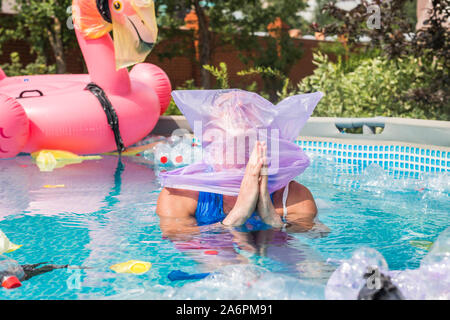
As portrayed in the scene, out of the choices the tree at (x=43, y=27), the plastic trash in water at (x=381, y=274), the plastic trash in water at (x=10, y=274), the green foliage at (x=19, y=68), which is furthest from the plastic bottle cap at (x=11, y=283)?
the green foliage at (x=19, y=68)

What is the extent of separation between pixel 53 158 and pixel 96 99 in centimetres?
93

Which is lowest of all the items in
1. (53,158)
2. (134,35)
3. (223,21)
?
(53,158)

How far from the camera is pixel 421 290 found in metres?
2.13

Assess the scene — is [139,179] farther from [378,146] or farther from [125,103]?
[378,146]

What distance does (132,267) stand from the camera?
9.81 feet

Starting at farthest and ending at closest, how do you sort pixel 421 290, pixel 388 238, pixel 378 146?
pixel 378 146 < pixel 388 238 < pixel 421 290

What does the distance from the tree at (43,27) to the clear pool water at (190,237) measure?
19.5 feet

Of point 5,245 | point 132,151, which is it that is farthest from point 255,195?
point 132,151

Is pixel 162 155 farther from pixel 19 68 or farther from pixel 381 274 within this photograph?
pixel 19 68

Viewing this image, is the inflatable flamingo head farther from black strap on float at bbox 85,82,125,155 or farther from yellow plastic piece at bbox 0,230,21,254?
yellow plastic piece at bbox 0,230,21,254

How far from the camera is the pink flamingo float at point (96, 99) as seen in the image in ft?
21.8

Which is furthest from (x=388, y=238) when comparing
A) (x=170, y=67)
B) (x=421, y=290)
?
(x=170, y=67)

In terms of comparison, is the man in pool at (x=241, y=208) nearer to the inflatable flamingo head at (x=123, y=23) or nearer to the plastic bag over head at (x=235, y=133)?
the plastic bag over head at (x=235, y=133)

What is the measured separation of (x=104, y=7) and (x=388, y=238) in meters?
4.88
